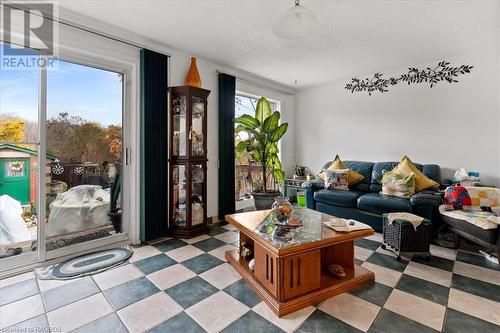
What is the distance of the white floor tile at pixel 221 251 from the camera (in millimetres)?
2635

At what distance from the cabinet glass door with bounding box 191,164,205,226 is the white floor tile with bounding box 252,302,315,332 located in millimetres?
1762

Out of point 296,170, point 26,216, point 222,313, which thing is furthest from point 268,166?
point 26,216

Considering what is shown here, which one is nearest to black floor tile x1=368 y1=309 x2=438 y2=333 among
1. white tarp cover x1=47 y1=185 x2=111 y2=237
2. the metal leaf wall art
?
white tarp cover x1=47 y1=185 x2=111 y2=237

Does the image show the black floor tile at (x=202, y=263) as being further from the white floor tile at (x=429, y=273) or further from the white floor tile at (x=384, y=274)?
the white floor tile at (x=429, y=273)

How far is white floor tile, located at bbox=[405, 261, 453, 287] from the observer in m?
2.13

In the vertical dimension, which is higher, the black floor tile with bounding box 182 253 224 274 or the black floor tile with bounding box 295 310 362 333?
the black floor tile with bounding box 182 253 224 274

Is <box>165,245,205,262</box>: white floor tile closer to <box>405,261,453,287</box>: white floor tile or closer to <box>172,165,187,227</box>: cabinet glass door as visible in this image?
<box>172,165,187,227</box>: cabinet glass door

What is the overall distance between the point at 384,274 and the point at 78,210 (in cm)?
337

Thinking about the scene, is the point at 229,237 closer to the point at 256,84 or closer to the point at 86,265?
the point at 86,265

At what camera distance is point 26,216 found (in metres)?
2.42

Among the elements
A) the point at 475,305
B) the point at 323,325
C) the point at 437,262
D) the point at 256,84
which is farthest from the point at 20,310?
the point at 256,84

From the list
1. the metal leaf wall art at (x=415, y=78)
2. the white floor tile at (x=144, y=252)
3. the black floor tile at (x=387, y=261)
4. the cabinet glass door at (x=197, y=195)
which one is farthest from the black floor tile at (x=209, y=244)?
the metal leaf wall art at (x=415, y=78)

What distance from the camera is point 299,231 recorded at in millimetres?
2070

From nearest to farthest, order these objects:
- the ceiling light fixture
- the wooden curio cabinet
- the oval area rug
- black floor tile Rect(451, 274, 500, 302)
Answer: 1. the ceiling light fixture
2. black floor tile Rect(451, 274, 500, 302)
3. the oval area rug
4. the wooden curio cabinet
